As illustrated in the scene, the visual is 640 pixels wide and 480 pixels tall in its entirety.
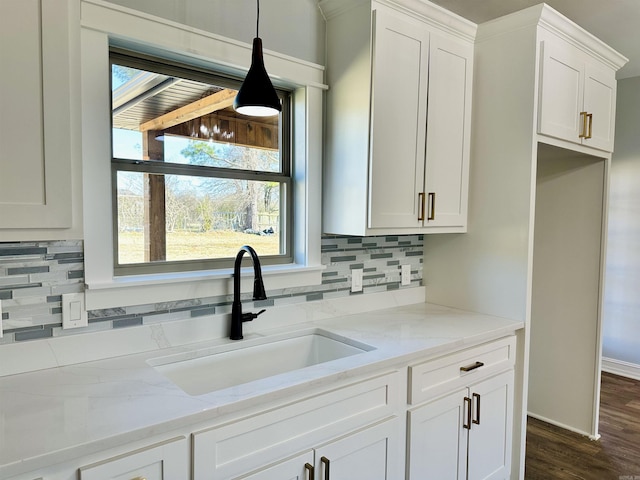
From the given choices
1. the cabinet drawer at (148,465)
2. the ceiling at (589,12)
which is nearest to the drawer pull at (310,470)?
the cabinet drawer at (148,465)

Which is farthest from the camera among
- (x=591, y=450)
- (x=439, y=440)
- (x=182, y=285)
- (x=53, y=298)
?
(x=591, y=450)

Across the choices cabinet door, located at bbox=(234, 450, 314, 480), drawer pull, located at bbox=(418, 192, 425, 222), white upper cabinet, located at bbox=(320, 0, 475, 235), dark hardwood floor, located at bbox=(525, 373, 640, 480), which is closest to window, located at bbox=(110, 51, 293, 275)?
white upper cabinet, located at bbox=(320, 0, 475, 235)

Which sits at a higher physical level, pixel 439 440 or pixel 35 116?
pixel 35 116

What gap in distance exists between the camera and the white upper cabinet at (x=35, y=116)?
3.49ft

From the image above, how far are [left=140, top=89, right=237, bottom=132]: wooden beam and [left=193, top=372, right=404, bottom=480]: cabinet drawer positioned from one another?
1.15 m

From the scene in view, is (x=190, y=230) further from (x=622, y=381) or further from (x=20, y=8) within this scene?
(x=622, y=381)

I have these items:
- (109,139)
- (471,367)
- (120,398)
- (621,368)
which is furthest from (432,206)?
(621,368)

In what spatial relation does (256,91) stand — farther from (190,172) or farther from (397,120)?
(397,120)

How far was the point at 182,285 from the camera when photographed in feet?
5.57

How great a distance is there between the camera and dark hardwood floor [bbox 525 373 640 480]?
242 centimetres

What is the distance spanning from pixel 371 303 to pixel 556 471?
4.65ft

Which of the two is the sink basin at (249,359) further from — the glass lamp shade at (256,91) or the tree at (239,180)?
the glass lamp shade at (256,91)

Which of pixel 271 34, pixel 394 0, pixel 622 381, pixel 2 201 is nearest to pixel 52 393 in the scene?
pixel 2 201

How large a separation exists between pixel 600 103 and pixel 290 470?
2572 millimetres
